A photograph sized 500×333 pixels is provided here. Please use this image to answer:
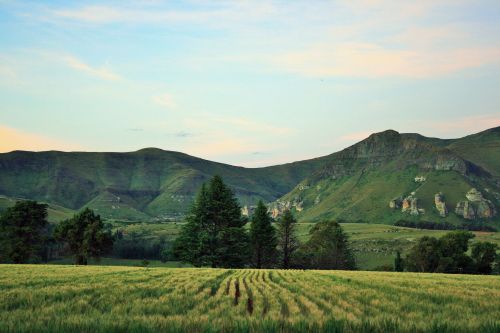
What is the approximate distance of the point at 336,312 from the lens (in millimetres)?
14453

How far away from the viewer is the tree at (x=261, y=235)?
3538 inches

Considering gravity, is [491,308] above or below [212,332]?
below

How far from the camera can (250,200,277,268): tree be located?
89875 mm

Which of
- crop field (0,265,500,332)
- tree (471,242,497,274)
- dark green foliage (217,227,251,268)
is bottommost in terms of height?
tree (471,242,497,274)

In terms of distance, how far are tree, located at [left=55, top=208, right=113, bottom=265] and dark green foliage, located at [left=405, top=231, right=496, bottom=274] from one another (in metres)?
76.3

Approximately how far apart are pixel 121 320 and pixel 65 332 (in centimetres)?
184

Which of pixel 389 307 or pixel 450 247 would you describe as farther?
pixel 450 247

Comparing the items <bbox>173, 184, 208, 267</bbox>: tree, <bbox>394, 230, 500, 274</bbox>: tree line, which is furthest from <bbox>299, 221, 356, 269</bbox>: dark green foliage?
<bbox>173, 184, 208, 267</bbox>: tree

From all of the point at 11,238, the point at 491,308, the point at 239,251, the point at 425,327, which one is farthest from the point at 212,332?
the point at 11,238

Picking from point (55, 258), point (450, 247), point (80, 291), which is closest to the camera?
point (80, 291)

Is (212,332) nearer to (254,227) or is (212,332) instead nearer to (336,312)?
(336,312)

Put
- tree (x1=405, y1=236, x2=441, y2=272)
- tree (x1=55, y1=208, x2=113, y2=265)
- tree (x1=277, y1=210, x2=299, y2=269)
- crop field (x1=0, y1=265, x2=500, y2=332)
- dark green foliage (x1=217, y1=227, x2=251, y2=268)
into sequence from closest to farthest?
crop field (x1=0, y1=265, x2=500, y2=332)
dark green foliage (x1=217, y1=227, x2=251, y2=268)
tree (x1=55, y1=208, x2=113, y2=265)
tree (x1=277, y1=210, x2=299, y2=269)
tree (x1=405, y1=236, x2=441, y2=272)

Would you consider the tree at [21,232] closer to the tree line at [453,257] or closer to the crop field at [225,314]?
the crop field at [225,314]

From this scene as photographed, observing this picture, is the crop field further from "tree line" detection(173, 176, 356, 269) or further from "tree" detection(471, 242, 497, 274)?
"tree" detection(471, 242, 497, 274)
